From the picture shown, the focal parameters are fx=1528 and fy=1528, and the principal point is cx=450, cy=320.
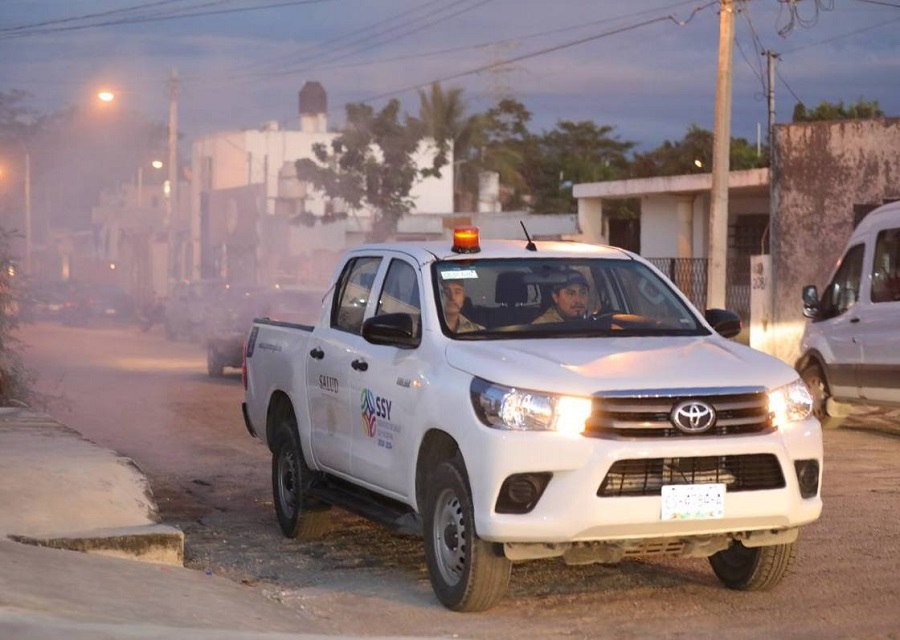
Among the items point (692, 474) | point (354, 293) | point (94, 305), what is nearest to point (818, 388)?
point (354, 293)

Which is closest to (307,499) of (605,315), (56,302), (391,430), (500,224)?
(391,430)

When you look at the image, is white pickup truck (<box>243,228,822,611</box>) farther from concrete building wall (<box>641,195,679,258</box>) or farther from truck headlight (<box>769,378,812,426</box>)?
concrete building wall (<box>641,195,679,258</box>)

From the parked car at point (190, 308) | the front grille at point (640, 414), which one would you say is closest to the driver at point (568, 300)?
the front grille at point (640, 414)

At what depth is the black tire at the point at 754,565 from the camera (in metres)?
7.77

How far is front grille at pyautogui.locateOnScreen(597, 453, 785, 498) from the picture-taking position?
22.8ft

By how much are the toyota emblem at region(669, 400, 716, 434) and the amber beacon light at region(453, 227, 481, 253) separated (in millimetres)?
1950

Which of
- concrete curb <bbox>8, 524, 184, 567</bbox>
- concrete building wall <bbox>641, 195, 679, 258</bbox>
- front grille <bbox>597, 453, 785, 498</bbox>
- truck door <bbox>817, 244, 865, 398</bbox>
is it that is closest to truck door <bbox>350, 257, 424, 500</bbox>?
concrete curb <bbox>8, 524, 184, 567</bbox>

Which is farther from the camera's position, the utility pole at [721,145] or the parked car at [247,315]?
the parked car at [247,315]

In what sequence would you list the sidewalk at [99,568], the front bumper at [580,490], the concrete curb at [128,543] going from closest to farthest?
the sidewalk at [99,568] < the front bumper at [580,490] < the concrete curb at [128,543]

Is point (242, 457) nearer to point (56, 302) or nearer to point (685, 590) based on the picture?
point (685, 590)

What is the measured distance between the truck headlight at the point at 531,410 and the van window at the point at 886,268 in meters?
8.36

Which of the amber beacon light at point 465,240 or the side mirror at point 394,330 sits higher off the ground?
the amber beacon light at point 465,240

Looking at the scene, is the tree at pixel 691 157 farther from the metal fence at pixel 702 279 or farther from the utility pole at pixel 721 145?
the utility pole at pixel 721 145

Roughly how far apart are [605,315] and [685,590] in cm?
155
